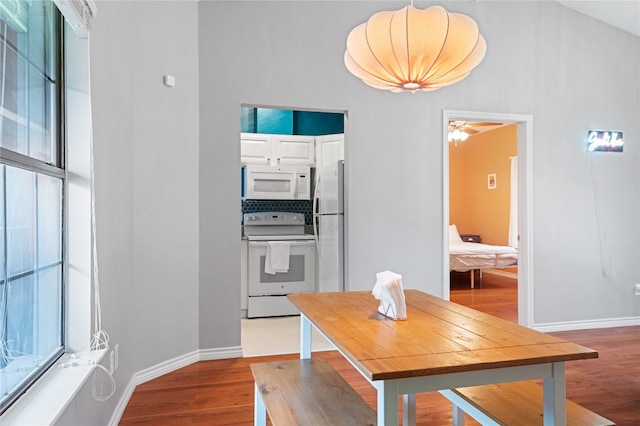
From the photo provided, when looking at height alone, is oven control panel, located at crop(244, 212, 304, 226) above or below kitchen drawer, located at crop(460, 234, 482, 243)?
above

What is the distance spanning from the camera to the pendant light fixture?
73.9 inches

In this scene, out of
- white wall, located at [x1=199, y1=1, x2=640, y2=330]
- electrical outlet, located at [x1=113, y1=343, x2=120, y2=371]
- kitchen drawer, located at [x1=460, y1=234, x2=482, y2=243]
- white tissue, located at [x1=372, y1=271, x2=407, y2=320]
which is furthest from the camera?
kitchen drawer, located at [x1=460, y1=234, x2=482, y2=243]

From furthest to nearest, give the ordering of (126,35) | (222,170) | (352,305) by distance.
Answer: (222,170) → (126,35) → (352,305)

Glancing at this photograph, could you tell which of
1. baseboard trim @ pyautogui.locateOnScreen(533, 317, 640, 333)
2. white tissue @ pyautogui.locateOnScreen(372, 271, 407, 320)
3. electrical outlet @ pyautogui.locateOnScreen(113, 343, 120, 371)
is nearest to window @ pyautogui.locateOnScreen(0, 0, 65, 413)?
electrical outlet @ pyautogui.locateOnScreen(113, 343, 120, 371)

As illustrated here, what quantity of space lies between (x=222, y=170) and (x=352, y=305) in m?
1.84

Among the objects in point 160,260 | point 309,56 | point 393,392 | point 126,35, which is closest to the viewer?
point 393,392

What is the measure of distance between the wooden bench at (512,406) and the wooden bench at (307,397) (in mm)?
388

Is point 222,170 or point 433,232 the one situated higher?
point 222,170

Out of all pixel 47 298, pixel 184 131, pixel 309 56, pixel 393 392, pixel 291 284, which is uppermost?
pixel 309 56

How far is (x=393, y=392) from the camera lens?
4.08ft

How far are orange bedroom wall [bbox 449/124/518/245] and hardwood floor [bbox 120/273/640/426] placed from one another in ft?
13.2

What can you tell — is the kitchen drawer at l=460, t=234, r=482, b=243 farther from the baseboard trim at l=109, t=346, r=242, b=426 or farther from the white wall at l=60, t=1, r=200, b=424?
the white wall at l=60, t=1, r=200, b=424

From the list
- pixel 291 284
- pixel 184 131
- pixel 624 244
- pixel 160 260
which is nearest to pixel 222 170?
pixel 184 131

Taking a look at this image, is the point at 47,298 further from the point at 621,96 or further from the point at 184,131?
the point at 621,96
